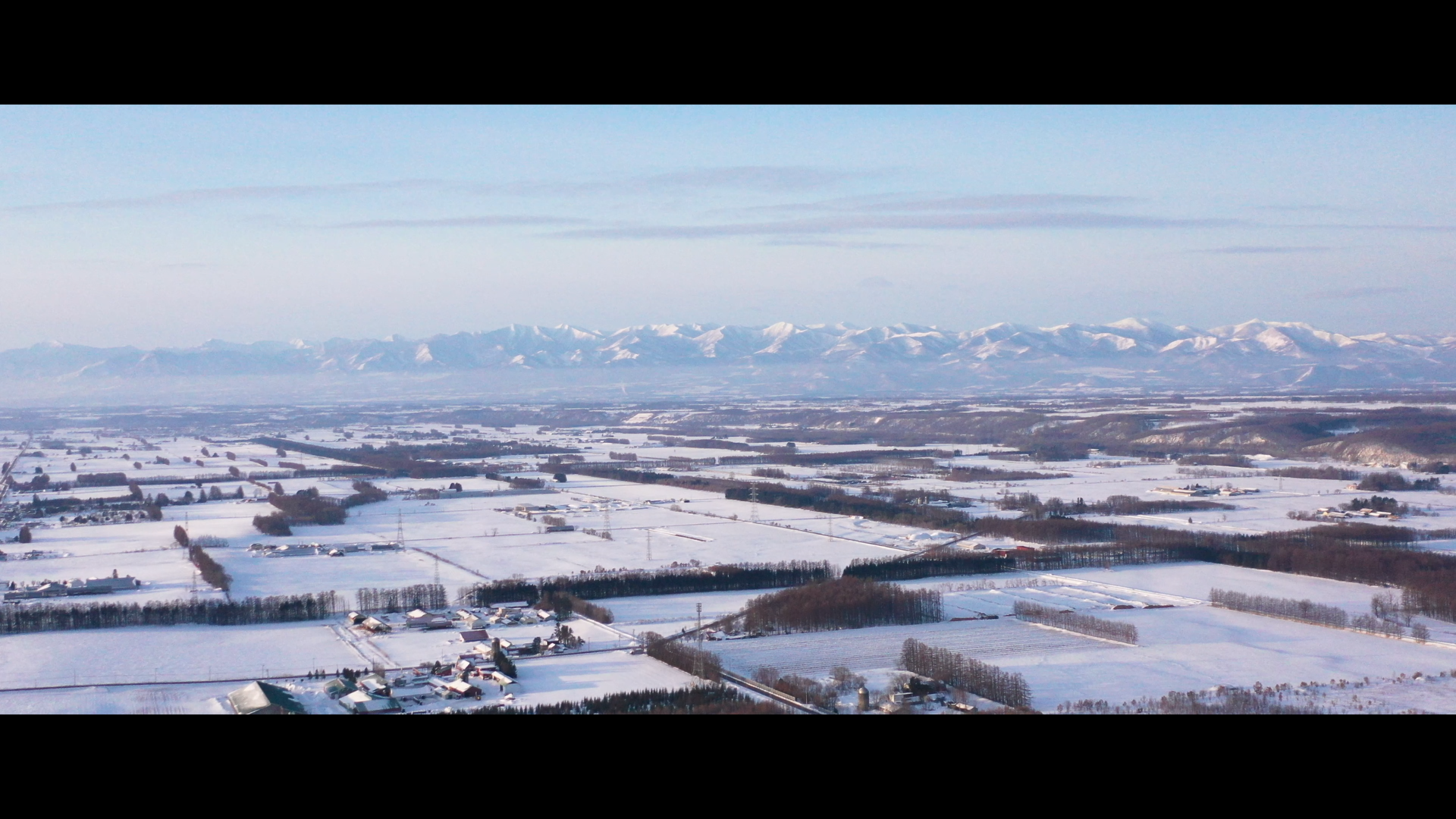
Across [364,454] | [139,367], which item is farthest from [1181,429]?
[139,367]

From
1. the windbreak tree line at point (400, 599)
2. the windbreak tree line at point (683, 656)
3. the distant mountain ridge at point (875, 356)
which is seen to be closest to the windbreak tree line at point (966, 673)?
the windbreak tree line at point (683, 656)

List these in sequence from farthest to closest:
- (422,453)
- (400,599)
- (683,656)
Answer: (422,453), (400,599), (683,656)

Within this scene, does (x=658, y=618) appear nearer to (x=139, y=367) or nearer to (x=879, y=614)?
(x=879, y=614)

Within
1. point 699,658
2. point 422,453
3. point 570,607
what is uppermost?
point 422,453

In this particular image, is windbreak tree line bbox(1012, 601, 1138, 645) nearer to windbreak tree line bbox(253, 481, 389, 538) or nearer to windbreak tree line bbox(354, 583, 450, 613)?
windbreak tree line bbox(354, 583, 450, 613)

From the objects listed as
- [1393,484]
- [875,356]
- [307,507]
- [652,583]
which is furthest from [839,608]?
[875,356]

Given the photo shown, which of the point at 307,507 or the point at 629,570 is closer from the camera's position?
the point at 629,570

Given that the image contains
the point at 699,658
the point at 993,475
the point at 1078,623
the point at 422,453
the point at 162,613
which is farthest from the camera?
the point at 422,453

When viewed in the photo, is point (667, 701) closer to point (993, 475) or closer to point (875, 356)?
point (993, 475)

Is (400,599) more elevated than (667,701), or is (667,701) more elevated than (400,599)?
(667,701)
